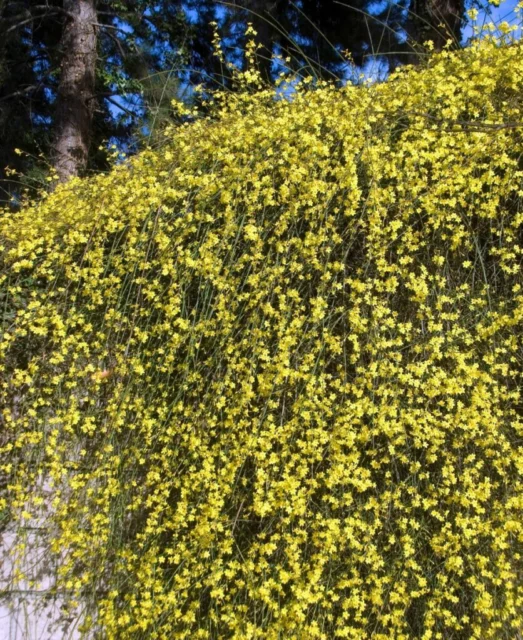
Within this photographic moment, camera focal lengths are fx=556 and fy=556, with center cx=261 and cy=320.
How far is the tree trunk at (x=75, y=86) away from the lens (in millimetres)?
5441

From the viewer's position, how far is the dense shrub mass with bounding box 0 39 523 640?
194 centimetres

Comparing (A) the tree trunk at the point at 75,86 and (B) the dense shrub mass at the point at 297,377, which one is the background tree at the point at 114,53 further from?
(B) the dense shrub mass at the point at 297,377

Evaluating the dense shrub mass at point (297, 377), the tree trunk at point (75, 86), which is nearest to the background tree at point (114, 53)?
the tree trunk at point (75, 86)

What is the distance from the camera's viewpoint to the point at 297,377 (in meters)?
2.08

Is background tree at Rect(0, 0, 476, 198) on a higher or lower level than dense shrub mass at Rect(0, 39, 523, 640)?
higher

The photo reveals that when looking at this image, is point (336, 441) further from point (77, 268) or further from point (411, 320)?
point (77, 268)

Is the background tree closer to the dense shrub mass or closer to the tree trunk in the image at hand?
the tree trunk

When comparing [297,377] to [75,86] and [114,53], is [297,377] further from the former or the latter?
[114,53]

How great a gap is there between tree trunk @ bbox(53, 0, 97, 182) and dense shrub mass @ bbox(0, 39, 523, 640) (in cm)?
321

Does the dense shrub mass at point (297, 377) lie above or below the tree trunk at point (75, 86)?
below

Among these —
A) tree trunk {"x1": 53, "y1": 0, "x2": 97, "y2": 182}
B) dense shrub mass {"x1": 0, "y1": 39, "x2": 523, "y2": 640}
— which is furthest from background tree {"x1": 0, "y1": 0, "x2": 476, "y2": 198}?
→ dense shrub mass {"x1": 0, "y1": 39, "x2": 523, "y2": 640}

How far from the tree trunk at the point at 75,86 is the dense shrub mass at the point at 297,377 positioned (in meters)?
3.21

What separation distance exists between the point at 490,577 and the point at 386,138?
1.67m

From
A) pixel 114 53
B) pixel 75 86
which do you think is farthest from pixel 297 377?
pixel 114 53
